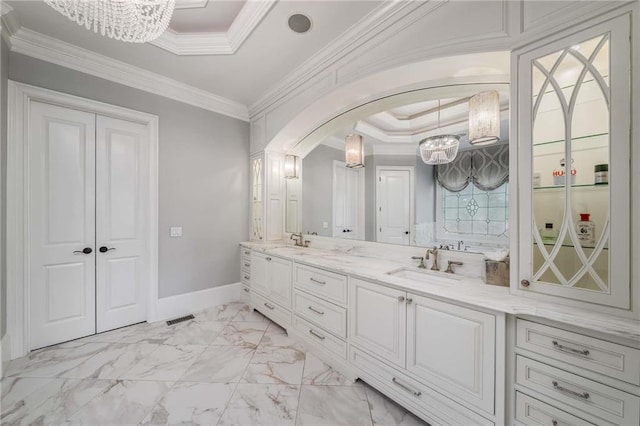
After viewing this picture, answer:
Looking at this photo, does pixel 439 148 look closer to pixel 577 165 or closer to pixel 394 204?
pixel 394 204

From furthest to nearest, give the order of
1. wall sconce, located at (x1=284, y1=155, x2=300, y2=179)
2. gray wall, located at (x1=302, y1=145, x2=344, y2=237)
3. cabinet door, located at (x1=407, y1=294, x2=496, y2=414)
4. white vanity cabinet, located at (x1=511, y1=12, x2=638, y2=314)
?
wall sconce, located at (x1=284, y1=155, x2=300, y2=179) < gray wall, located at (x1=302, y1=145, x2=344, y2=237) < cabinet door, located at (x1=407, y1=294, x2=496, y2=414) < white vanity cabinet, located at (x1=511, y1=12, x2=638, y2=314)

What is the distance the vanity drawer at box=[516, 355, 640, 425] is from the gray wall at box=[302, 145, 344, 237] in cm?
205

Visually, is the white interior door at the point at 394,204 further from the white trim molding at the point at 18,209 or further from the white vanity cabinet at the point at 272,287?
the white trim molding at the point at 18,209

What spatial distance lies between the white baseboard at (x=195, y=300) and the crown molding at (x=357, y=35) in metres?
2.74

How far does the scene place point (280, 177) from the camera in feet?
11.6

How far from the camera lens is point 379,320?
5.48ft

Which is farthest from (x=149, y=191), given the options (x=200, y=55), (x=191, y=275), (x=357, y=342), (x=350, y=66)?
(x=357, y=342)

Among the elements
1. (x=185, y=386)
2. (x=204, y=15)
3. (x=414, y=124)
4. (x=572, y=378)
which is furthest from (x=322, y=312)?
(x=204, y=15)

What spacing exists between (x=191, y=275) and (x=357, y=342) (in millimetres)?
2374

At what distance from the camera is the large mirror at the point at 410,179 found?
1822 mm

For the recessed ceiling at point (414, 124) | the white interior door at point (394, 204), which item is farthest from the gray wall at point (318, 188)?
the white interior door at point (394, 204)

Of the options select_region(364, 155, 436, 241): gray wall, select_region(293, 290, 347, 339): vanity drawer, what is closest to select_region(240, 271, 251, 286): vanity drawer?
select_region(293, 290, 347, 339): vanity drawer

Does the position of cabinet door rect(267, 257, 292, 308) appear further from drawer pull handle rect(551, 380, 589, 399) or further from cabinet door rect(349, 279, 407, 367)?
drawer pull handle rect(551, 380, 589, 399)

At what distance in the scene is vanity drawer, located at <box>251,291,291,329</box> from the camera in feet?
8.27
